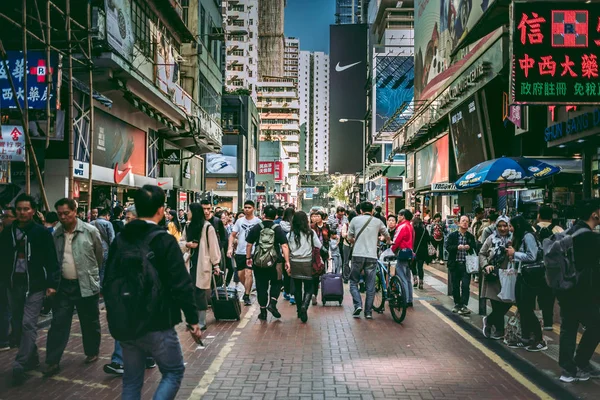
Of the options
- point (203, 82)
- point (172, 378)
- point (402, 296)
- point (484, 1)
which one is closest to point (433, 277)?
point (402, 296)

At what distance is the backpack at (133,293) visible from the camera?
3.71 m

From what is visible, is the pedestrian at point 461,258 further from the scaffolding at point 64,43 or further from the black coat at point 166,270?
the scaffolding at point 64,43

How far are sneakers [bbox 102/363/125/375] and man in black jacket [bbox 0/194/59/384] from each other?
0.78 m

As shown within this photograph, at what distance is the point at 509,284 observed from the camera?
24.2 feet

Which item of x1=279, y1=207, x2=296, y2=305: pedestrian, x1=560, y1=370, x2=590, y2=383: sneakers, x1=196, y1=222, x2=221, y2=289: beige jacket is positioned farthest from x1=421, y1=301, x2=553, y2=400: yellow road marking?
x1=196, y1=222, x2=221, y2=289: beige jacket

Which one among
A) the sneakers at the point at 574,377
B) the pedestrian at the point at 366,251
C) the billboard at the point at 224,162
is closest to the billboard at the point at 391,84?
the billboard at the point at 224,162

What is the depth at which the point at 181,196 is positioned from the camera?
32.7m

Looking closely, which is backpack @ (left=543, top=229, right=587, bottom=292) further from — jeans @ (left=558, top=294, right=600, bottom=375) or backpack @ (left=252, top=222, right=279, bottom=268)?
backpack @ (left=252, top=222, right=279, bottom=268)

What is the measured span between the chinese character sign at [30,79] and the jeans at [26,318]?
27.1 feet

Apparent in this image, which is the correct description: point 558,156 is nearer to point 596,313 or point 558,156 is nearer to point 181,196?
point 596,313

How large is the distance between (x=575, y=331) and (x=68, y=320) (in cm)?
538

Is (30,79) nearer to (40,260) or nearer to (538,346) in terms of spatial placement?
(40,260)

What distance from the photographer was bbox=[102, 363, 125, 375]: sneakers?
19.9 feet

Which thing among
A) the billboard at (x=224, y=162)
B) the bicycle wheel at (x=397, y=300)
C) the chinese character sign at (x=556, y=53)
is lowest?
the bicycle wheel at (x=397, y=300)
